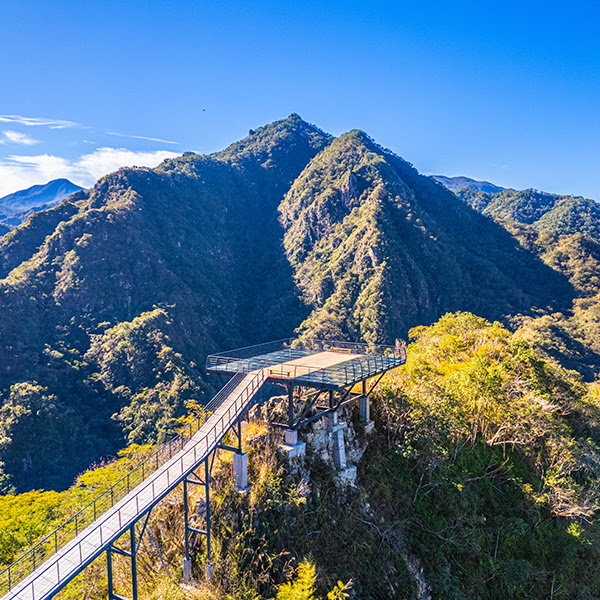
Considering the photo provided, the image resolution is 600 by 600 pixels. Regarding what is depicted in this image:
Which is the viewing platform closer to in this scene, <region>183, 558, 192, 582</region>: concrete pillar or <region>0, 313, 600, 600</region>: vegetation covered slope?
<region>0, 313, 600, 600</region>: vegetation covered slope

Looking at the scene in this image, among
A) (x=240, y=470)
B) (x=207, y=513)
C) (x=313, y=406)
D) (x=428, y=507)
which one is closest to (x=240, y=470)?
(x=240, y=470)

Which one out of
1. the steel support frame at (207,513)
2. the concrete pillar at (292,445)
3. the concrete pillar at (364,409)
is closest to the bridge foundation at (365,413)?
the concrete pillar at (364,409)

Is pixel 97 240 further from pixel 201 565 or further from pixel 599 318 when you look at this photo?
pixel 599 318

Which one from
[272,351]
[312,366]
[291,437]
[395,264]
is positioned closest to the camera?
[291,437]

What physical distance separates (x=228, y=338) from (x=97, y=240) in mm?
50879

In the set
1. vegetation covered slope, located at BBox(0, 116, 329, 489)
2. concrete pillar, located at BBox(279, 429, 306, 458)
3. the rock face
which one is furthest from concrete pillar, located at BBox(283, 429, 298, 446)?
vegetation covered slope, located at BBox(0, 116, 329, 489)

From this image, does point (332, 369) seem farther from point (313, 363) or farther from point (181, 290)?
point (181, 290)

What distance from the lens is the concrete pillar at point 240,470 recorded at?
18.4 metres

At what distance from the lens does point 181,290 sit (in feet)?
470

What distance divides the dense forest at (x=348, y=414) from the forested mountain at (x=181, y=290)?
25.2 inches

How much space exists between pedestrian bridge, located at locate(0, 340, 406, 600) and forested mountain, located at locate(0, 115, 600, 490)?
213ft

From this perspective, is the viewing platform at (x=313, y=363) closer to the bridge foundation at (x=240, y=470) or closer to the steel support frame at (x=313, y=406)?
the steel support frame at (x=313, y=406)

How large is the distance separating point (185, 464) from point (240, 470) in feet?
7.52

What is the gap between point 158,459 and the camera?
63.9 ft
